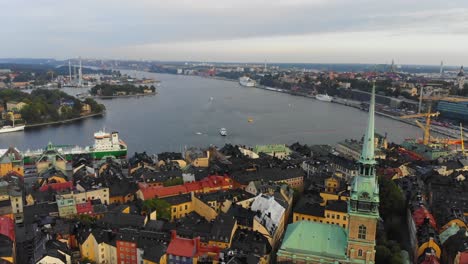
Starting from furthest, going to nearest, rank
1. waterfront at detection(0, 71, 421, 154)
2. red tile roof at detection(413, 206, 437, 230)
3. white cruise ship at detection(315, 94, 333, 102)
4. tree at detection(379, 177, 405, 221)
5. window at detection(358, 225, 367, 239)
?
white cruise ship at detection(315, 94, 333, 102) < waterfront at detection(0, 71, 421, 154) < tree at detection(379, 177, 405, 221) < red tile roof at detection(413, 206, 437, 230) < window at detection(358, 225, 367, 239)

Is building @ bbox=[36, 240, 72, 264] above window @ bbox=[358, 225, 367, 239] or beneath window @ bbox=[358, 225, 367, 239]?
beneath

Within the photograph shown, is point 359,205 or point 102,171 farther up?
point 359,205

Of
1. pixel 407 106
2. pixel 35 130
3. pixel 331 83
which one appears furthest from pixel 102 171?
pixel 331 83

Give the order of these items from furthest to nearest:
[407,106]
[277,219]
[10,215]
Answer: [407,106] → [10,215] → [277,219]

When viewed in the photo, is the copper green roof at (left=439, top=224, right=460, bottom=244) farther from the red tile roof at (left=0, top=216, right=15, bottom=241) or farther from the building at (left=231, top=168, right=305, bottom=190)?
the red tile roof at (left=0, top=216, right=15, bottom=241)

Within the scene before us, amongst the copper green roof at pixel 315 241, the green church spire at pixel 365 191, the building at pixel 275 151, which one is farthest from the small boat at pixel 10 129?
the green church spire at pixel 365 191

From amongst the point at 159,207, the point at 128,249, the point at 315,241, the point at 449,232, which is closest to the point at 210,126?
the point at 159,207

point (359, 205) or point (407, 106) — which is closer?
point (359, 205)

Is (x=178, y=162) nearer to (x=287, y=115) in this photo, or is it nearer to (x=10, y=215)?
(x=10, y=215)

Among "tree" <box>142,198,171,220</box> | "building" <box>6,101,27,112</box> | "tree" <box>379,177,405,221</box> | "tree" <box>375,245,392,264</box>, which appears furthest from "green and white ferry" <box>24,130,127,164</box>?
"tree" <box>375,245,392,264</box>
